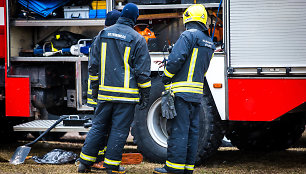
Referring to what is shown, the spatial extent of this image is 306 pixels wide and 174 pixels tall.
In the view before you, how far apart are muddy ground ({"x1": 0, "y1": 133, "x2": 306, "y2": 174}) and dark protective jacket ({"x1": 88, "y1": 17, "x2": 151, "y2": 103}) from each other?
3.32 ft

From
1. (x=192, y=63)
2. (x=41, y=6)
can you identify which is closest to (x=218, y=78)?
(x=192, y=63)

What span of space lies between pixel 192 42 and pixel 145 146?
1605 mm

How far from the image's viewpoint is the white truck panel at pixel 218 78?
533cm

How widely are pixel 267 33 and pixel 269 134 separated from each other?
2.04 meters

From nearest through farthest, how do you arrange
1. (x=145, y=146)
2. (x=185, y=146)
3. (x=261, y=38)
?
(x=185, y=146), (x=261, y=38), (x=145, y=146)

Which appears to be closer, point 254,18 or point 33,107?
point 254,18

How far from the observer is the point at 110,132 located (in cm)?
468

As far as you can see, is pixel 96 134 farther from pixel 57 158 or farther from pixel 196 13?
pixel 196 13

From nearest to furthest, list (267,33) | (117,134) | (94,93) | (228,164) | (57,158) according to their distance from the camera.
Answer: (117,134) → (94,93) → (267,33) → (57,158) → (228,164)

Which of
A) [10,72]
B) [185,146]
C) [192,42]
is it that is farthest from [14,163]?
[192,42]

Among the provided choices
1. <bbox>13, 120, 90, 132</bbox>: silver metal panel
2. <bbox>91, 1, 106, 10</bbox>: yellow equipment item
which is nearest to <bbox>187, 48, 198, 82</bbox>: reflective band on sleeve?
<bbox>13, 120, 90, 132</bbox>: silver metal panel

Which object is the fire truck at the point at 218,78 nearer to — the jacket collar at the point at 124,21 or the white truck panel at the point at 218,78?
the white truck panel at the point at 218,78

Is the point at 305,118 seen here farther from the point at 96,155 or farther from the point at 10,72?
the point at 10,72

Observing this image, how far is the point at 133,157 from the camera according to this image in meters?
5.50
